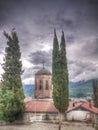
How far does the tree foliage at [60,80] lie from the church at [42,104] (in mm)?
602

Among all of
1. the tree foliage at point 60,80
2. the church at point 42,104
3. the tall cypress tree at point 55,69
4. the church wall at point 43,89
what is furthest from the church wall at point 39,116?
the church wall at point 43,89

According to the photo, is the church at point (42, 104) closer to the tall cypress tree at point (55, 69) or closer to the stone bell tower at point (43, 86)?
the stone bell tower at point (43, 86)

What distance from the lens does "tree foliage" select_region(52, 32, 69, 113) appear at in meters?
8.66

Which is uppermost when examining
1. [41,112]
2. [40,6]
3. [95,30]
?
[40,6]

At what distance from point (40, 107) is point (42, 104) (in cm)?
24

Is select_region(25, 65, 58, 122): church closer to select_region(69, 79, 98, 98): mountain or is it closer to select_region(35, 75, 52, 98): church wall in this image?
select_region(35, 75, 52, 98): church wall

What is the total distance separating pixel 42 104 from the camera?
32.5 feet

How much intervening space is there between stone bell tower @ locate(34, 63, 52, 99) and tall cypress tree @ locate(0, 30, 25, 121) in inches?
131

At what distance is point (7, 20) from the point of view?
559 cm

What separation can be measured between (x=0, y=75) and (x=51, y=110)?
8.59 ft

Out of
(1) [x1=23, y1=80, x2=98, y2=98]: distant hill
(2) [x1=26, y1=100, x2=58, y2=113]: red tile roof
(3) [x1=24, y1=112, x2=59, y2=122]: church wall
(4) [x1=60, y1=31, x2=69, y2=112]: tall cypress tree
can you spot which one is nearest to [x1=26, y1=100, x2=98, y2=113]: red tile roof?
(2) [x1=26, y1=100, x2=58, y2=113]: red tile roof

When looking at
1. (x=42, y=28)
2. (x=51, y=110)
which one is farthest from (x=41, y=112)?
(x=42, y=28)

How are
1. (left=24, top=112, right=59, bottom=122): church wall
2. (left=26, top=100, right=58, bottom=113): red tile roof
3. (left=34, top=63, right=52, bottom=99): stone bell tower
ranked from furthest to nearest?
(left=34, top=63, right=52, bottom=99): stone bell tower < (left=26, top=100, right=58, bottom=113): red tile roof < (left=24, top=112, right=59, bottom=122): church wall

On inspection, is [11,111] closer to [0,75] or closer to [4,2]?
[0,75]
